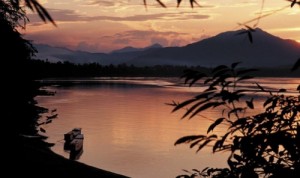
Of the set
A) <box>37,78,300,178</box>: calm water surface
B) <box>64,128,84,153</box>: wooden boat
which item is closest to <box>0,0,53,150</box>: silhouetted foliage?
<box>37,78,300,178</box>: calm water surface

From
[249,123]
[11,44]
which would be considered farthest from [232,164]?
[11,44]

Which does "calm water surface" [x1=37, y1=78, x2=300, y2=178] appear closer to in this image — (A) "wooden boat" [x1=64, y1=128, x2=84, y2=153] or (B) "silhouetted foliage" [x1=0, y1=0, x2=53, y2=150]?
(A) "wooden boat" [x1=64, y1=128, x2=84, y2=153]

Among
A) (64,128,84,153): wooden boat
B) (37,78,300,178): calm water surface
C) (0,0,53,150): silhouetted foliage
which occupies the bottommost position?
(37,78,300,178): calm water surface

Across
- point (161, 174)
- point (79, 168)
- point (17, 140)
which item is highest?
point (17, 140)

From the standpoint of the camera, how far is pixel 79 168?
13625 millimetres

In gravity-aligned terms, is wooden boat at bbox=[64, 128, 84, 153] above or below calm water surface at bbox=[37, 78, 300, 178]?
above

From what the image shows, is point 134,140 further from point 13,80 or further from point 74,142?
point 13,80

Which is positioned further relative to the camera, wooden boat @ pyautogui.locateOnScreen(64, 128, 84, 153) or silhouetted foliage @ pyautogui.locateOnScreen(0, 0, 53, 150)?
wooden boat @ pyautogui.locateOnScreen(64, 128, 84, 153)

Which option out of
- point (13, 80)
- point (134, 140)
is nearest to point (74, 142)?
point (134, 140)

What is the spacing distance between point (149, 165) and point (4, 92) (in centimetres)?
2753

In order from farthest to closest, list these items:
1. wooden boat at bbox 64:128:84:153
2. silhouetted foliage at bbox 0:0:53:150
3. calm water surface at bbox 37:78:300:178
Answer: wooden boat at bbox 64:128:84:153 < calm water surface at bbox 37:78:300:178 < silhouetted foliage at bbox 0:0:53:150

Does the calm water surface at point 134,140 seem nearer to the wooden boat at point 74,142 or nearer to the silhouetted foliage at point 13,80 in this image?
the wooden boat at point 74,142

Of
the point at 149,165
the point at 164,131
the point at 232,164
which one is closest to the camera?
the point at 232,164

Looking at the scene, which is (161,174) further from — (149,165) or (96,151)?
(96,151)
